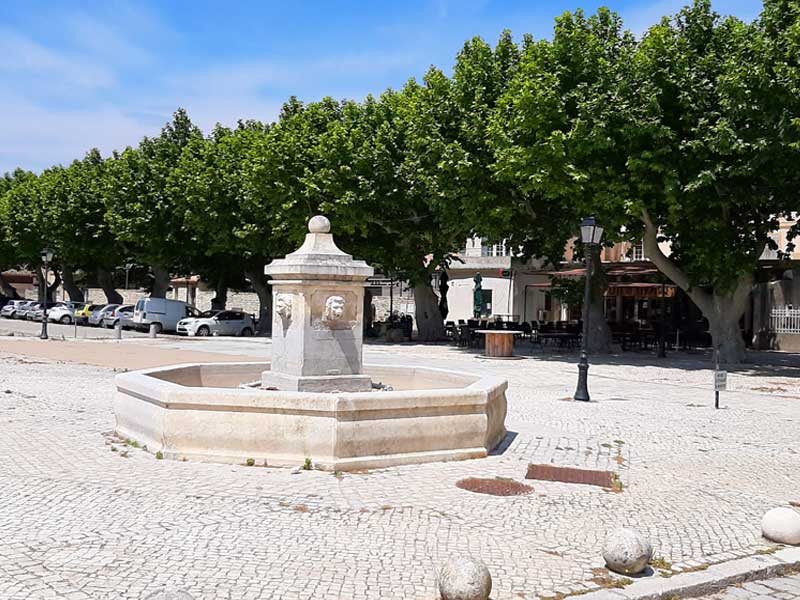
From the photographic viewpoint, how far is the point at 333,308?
10.4 meters

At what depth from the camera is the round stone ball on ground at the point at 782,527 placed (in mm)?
6566

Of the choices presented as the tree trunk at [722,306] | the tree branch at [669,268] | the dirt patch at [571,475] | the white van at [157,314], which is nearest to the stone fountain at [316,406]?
the dirt patch at [571,475]

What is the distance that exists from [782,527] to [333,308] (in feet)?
18.9

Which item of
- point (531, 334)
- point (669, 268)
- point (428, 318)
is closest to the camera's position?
point (669, 268)

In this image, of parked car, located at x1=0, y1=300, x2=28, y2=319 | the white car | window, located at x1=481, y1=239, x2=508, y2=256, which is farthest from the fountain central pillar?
parked car, located at x1=0, y1=300, x2=28, y2=319

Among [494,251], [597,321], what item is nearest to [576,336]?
[597,321]

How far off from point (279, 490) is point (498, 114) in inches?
750

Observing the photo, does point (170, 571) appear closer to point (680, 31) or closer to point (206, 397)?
point (206, 397)

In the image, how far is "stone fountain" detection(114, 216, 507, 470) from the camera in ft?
27.8

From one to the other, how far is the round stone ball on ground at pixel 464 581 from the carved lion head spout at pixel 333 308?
18.7 feet

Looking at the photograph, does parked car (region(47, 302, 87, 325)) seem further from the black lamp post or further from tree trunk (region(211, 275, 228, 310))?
the black lamp post

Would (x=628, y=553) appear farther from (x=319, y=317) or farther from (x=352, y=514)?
(x=319, y=317)

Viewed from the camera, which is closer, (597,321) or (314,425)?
(314,425)

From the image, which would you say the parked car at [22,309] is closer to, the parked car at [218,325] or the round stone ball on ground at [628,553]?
the parked car at [218,325]
